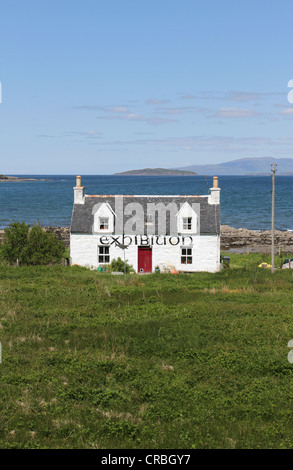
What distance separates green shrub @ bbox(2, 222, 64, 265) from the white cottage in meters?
1.76

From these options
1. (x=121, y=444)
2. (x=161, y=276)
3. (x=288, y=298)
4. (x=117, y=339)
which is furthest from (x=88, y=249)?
(x=121, y=444)

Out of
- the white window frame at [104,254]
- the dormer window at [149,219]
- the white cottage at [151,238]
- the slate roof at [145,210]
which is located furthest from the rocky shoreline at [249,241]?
the white window frame at [104,254]

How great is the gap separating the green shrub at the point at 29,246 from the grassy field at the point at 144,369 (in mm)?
8245

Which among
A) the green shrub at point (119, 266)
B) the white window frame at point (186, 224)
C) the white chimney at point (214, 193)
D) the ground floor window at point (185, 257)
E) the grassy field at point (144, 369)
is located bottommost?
the grassy field at point (144, 369)

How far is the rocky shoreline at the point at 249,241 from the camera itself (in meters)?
56.1

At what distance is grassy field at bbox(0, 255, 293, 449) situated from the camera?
40.9 ft

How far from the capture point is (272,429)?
1258cm

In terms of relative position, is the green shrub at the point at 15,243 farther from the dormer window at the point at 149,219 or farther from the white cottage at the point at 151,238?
the dormer window at the point at 149,219

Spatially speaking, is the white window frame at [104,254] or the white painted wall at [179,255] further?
the white window frame at [104,254]

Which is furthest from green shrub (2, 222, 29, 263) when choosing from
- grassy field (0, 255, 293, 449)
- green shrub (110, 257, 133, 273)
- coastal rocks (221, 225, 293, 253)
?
coastal rocks (221, 225, 293, 253)

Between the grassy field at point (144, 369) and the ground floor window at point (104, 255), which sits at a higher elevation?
the ground floor window at point (104, 255)

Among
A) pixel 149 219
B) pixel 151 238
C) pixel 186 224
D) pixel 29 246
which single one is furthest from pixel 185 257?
pixel 29 246
